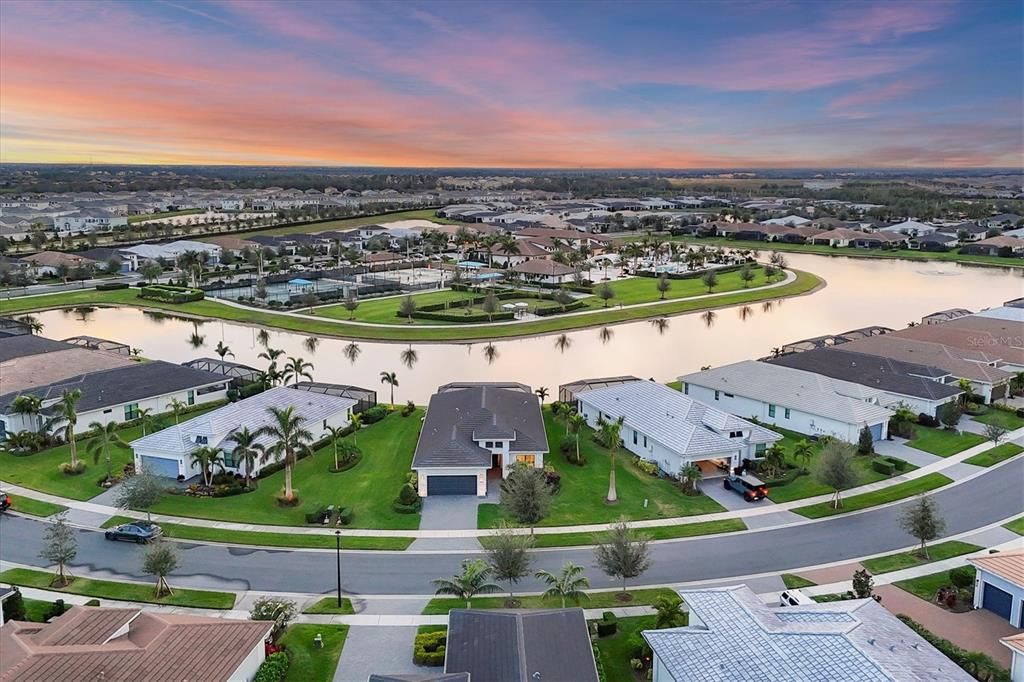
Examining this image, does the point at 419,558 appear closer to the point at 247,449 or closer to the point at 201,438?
the point at 247,449

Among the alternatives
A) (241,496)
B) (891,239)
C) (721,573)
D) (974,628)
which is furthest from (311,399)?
(891,239)

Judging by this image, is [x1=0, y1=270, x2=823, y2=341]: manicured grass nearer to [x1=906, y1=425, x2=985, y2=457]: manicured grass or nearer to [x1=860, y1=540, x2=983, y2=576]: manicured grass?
[x1=906, y1=425, x2=985, y2=457]: manicured grass

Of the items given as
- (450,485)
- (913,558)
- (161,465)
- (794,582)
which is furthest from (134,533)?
(913,558)

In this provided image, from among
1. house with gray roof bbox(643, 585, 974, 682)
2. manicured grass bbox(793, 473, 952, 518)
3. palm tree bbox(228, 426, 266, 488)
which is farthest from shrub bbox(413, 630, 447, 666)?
manicured grass bbox(793, 473, 952, 518)

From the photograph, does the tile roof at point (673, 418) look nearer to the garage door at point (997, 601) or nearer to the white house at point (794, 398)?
the white house at point (794, 398)

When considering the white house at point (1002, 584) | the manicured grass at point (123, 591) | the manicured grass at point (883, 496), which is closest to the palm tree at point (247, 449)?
the manicured grass at point (123, 591)

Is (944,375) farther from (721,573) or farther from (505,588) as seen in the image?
(505,588)
